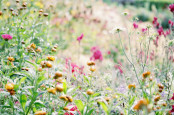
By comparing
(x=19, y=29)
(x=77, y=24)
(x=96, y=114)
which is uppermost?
(x=77, y=24)

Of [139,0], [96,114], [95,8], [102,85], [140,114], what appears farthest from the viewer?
[139,0]

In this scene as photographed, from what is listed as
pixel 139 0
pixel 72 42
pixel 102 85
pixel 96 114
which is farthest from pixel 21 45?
pixel 139 0

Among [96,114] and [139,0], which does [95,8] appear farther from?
[96,114]

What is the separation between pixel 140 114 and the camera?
143cm

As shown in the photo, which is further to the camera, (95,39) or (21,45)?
(95,39)

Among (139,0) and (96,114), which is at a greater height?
(139,0)

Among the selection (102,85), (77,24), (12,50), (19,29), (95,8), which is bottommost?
(102,85)

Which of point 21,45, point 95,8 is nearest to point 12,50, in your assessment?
point 21,45

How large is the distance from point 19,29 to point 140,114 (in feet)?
5.03

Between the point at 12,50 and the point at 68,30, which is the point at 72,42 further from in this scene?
the point at 12,50

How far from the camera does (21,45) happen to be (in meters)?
2.24

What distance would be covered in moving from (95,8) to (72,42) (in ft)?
14.1

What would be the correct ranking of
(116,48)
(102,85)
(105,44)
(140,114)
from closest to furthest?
(140,114)
(102,85)
(116,48)
(105,44)

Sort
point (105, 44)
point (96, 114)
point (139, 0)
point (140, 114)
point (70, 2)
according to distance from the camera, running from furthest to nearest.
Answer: point (139, 0) < point (70, 2) < point (105, 44) < point (96, 114) < point (140, 114)
